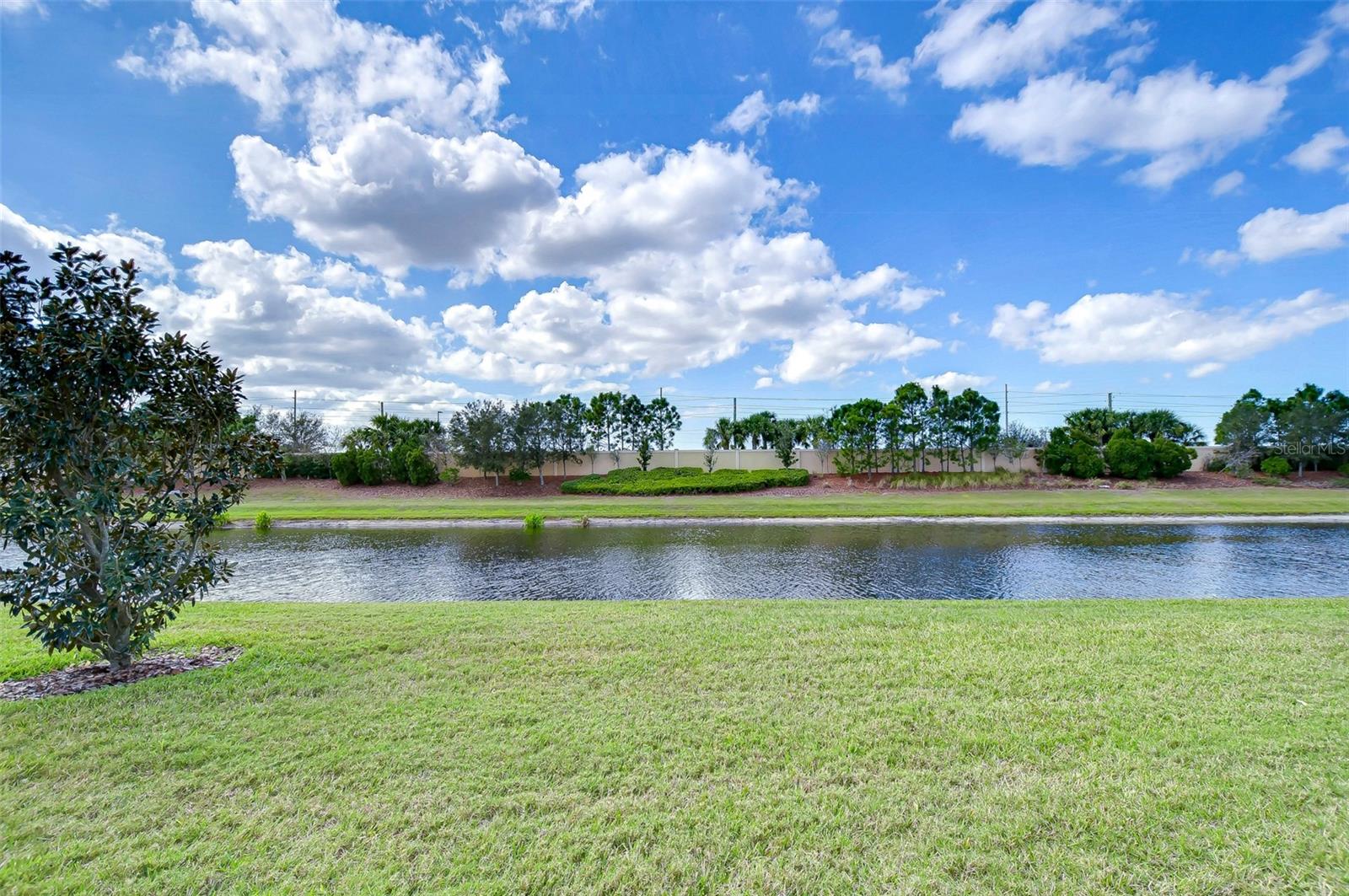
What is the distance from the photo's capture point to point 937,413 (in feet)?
106

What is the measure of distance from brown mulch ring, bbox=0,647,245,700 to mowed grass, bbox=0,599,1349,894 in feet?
0.89

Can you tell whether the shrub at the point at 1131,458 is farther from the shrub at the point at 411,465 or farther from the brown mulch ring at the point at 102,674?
the brown mulch ring at the point at 102,674

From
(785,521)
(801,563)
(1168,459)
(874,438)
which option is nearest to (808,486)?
(874,438)

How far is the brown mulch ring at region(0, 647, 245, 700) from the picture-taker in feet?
13.4

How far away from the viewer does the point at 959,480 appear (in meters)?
30.5

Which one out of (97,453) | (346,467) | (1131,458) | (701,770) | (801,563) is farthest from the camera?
(346,467)

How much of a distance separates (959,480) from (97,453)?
3235 centimetres

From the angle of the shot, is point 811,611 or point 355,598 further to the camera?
point 355,598

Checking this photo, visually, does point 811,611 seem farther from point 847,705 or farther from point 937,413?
point 937,413

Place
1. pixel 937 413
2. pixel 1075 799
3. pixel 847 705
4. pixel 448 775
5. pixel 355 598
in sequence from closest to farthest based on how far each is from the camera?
pixel 1075 799, pixel 448 775, pixel 847 705, pixel 355 598, pixel 937 413

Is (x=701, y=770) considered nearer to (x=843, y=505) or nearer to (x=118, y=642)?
(x=118, y=642)

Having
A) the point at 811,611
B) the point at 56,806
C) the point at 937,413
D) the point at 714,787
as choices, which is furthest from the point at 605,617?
the point at 937,413

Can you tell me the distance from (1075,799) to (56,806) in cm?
447

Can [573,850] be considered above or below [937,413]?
below
